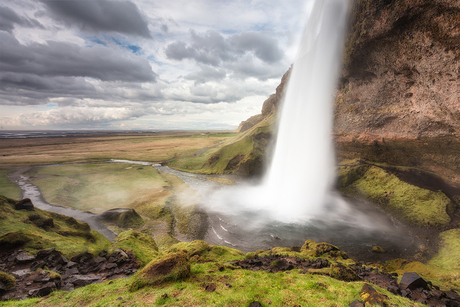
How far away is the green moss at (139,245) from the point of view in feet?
47.1

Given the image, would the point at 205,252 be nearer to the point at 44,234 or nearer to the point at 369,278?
the point at 369,278

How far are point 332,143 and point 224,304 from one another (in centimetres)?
3989

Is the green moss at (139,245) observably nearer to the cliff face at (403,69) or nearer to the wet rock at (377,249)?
the wet rock at (377,249)

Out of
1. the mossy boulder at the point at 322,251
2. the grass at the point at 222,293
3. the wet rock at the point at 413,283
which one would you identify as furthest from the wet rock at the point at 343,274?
the mossy boulder at the point at 322,251

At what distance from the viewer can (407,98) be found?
27.5 meters

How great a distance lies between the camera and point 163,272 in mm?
9773

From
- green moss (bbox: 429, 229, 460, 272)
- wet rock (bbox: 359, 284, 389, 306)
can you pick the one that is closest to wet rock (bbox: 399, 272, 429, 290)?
wet rock (bbox: 359, 284, 389, 306)

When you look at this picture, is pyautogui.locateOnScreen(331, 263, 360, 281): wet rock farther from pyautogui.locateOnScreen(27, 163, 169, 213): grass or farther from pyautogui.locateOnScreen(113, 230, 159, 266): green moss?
pyautogui.locateOnScreen(27, 163, 169, 213): grass

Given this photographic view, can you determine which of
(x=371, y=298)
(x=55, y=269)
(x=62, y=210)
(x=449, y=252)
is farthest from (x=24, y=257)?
(x=449, y=252)

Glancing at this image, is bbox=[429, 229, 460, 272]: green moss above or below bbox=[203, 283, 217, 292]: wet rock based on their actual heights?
below

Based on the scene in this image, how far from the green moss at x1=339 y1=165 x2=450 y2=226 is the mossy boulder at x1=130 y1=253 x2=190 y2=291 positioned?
30.1 metres

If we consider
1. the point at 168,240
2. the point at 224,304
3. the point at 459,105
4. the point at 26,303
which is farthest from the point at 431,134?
the point at 26,303

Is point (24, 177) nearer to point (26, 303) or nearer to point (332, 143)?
point (26, 303)

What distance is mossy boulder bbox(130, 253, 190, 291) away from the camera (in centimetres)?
932
